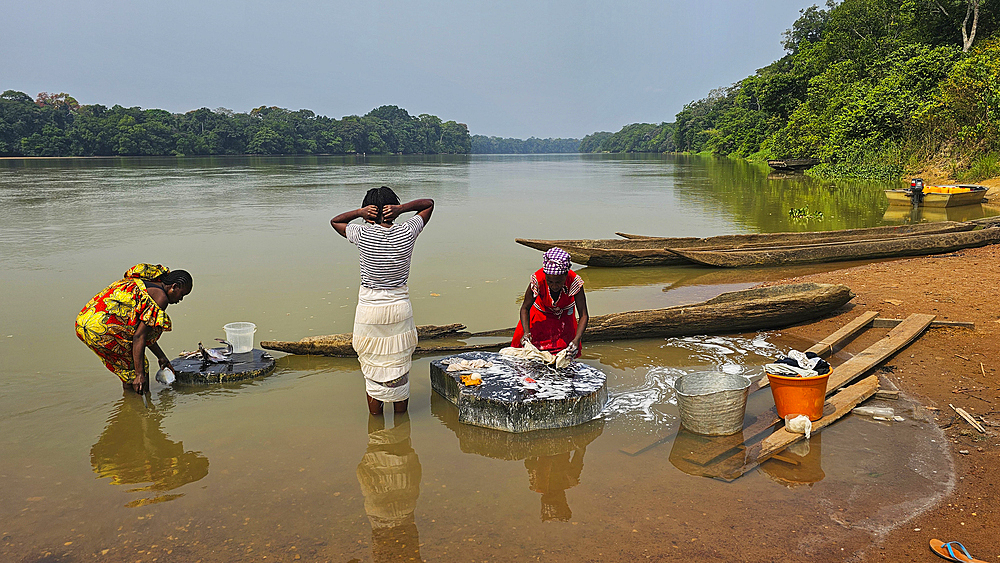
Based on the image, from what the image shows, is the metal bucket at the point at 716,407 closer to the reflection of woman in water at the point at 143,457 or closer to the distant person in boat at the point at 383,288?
the distant person in boat at the point at 383,288

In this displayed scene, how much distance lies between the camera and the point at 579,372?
4844 millimetres

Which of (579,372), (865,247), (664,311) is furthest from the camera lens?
(865,247)

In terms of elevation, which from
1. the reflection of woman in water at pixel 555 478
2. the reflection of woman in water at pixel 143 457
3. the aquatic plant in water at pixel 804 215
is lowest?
the reflection of woman in water at pixel 143 457

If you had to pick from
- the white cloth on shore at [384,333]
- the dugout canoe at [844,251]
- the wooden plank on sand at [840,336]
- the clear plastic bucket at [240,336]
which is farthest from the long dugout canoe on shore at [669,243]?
the white cloth on shore at [384,333]

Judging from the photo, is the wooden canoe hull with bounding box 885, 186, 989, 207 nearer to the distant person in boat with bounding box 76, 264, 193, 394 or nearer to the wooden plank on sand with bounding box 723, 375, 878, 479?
the wooden plank on sand with bounding box 723, 375, 878, 479

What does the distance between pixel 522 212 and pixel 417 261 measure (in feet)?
30.4

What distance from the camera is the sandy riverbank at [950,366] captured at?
3.12 m

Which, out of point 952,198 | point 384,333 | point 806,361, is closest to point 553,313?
point 384,333

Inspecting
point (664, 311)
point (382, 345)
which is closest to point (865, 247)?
point (664, 311)

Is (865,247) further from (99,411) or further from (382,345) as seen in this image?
(99,411)

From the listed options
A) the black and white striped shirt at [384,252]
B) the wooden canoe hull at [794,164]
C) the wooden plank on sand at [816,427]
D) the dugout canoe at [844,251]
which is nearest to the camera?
the wooden plank on sand at [816,427]

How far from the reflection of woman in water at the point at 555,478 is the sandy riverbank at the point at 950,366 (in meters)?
1.46

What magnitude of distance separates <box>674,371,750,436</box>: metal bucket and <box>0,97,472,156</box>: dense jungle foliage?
293ft

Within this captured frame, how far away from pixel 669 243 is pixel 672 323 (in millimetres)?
4712
